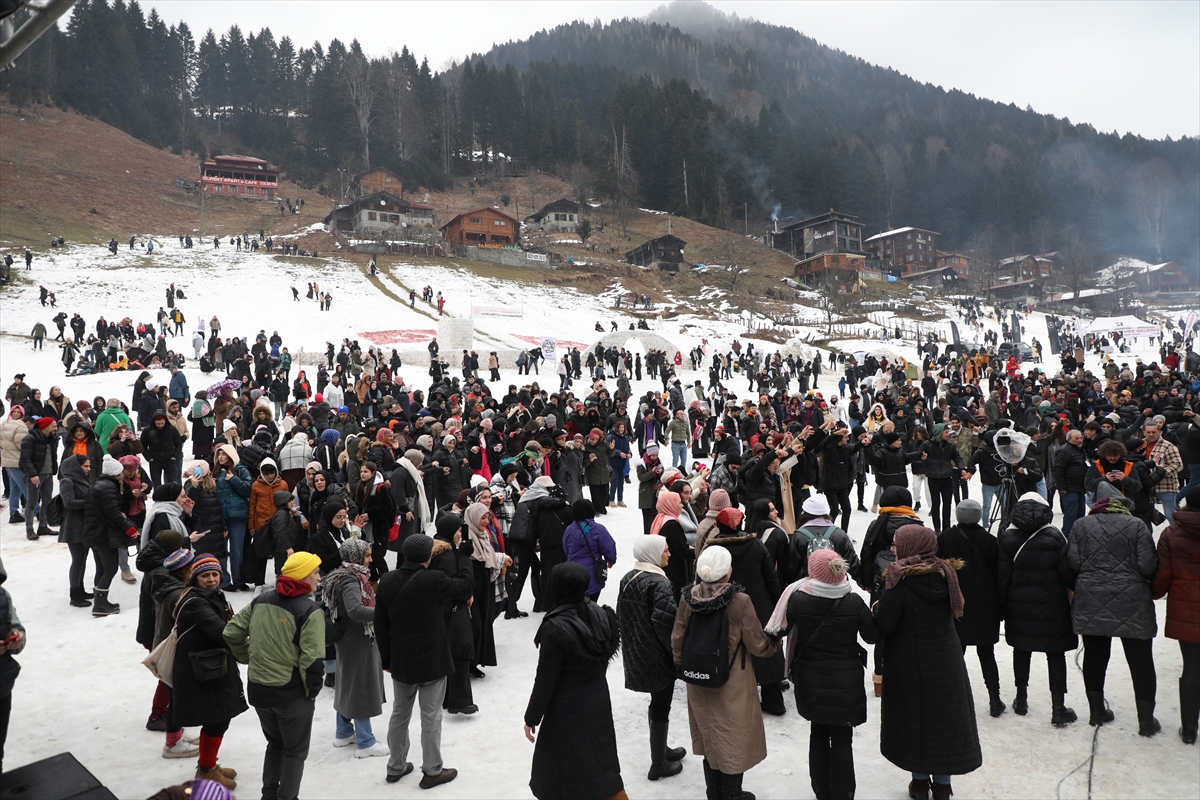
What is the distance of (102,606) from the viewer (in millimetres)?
7090

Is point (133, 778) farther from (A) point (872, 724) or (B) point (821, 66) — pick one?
(B) point (821, 66)

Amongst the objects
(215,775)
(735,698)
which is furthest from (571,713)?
(215,775)

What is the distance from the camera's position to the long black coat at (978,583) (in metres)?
5.03

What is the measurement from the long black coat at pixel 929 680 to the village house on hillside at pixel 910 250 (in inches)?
3466

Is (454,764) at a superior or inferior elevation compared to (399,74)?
inferior

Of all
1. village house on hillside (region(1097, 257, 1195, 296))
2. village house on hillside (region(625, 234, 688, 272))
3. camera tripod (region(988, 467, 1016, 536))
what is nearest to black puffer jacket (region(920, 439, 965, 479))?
camera tripod (region(988, 467, 1016, 536))

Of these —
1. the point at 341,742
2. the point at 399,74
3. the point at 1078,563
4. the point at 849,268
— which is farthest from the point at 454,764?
→ the point at 399,74

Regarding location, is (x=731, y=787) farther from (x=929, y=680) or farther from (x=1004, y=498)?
(x=1004, y=498)

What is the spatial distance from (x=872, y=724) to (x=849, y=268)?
75.9m

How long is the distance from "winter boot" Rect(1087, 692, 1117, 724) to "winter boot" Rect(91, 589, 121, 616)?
26.5 feet

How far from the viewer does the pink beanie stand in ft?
12.6

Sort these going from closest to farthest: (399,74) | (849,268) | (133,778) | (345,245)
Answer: (133,778)
(345,245)
(849,268)
(399,74)

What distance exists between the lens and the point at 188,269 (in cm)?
4534

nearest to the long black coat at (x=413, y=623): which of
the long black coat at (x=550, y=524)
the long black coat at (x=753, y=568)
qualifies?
the long black coat at (x=753, y=568)
